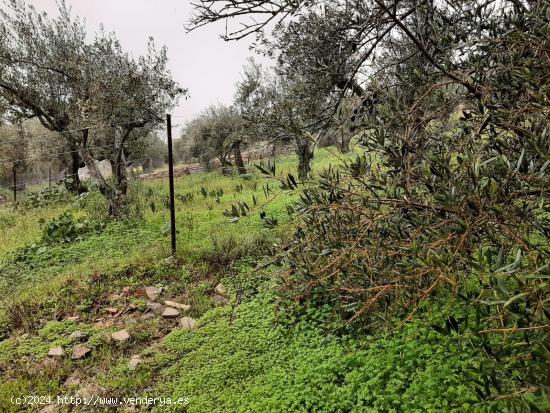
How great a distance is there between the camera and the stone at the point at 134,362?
4.57 meters

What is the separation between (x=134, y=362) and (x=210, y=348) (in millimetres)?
932

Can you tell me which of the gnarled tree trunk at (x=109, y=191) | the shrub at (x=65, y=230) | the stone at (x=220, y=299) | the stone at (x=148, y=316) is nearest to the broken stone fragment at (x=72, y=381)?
the stone at (x=148, y=316)

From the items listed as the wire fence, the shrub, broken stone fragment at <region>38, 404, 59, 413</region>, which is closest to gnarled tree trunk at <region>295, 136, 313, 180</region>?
broken stone fragment at <region>38, 404, 59, 413</region>

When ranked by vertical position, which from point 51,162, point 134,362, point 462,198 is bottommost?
point 134,362

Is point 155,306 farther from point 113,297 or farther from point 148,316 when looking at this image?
point 113,297

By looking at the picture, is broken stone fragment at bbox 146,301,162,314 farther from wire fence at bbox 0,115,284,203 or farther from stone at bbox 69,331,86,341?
wire fence at bbox 0,115,284,203

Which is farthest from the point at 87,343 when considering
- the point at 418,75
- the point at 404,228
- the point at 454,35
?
the point at 454,35

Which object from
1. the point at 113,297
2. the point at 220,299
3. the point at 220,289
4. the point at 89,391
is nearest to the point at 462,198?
the point at 89,391

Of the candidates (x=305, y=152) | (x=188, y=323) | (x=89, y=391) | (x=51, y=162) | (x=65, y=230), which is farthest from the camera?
(x=51, y=162)

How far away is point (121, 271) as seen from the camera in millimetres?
7160

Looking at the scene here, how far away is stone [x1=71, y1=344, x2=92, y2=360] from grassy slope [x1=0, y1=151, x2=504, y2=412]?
0.27 ft

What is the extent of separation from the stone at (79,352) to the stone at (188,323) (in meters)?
1.21

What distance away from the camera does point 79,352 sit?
491 cm

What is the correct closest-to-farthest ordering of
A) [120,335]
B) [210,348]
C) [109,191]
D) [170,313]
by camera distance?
[210,348] < [120,335] < [170,313] < [109,191]
